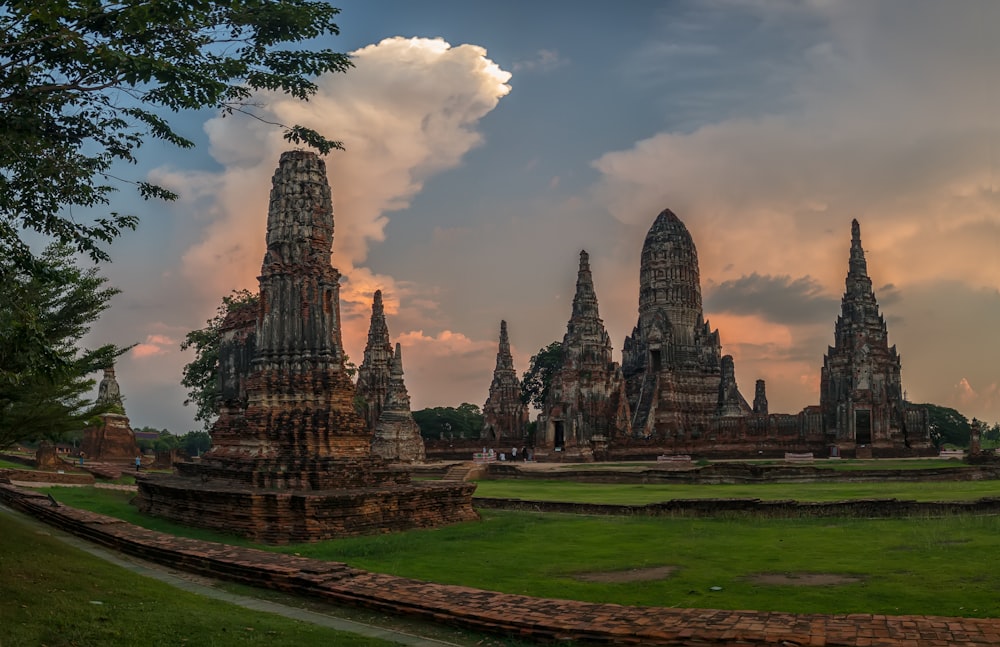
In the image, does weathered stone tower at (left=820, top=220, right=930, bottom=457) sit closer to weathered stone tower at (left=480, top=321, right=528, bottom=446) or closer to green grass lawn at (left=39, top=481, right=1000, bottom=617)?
weathered stone tower at (left=480, top=321, right=528, bottom=446)

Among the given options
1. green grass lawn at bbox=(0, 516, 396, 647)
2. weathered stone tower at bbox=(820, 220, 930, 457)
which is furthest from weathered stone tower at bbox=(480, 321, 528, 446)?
green grass lawn at bbox=(0, 516, 396, 647)

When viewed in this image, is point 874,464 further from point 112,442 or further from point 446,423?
point 446,423

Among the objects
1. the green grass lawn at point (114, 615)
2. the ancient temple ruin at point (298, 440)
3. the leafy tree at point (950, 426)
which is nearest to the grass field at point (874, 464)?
the ancient temple ruin at point (298, 440)

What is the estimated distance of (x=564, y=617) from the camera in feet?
25.0

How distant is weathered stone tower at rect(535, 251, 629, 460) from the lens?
1882 inches

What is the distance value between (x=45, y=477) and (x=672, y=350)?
1571 inches

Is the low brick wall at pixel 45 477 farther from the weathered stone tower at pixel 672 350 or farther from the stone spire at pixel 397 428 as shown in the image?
the weathered stone tower at pixel 672 350

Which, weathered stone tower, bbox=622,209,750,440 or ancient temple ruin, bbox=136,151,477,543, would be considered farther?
weathered stone tower, bbox=622,209,750,440

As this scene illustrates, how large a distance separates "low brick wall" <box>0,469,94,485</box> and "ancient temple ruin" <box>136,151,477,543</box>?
9.93 m

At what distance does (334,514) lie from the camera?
14.4 m

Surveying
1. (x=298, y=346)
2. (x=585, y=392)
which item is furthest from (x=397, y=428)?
(x=298, y=346)

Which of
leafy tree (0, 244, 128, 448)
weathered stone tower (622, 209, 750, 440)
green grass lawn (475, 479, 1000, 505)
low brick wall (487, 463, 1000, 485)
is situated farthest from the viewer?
weathered stone tower (622, 209, 750, 440)

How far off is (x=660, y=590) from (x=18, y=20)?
8912 millimetres

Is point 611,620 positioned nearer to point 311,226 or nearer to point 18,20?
point 18,20
